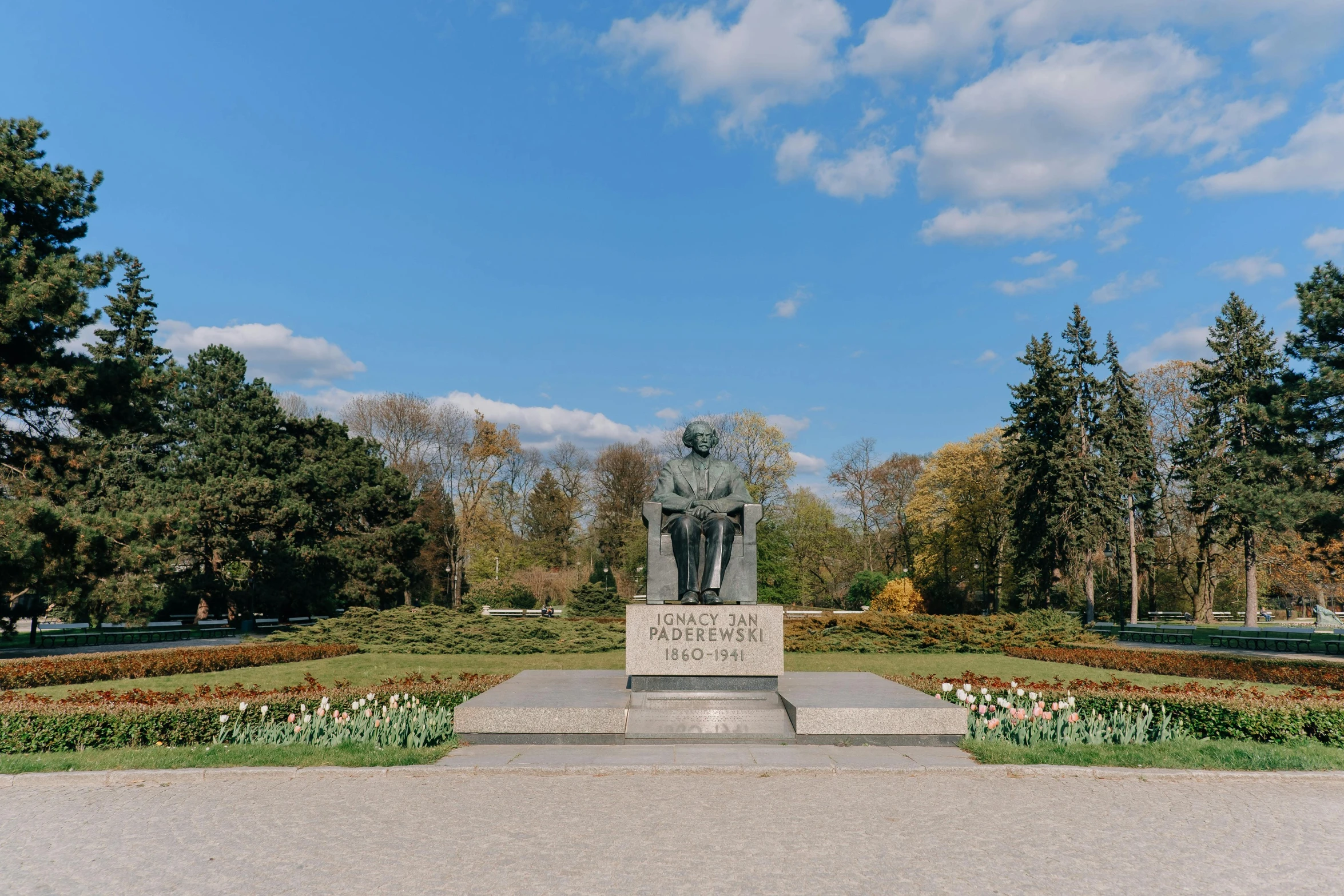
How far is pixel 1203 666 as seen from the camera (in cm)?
1585

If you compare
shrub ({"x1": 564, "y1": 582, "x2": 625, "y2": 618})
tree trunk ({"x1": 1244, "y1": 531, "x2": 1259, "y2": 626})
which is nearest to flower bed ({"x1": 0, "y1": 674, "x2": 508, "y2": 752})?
shrub ({"x1": 564, "y1": 582, "x2": 625, "y2": 618})

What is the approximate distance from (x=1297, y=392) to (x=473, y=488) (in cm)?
3821

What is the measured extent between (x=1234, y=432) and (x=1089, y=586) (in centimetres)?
852

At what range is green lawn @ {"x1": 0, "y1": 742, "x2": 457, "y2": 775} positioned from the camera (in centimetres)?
722

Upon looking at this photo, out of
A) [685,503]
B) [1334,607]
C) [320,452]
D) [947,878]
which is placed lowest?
[1334,607]

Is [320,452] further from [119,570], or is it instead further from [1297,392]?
[1297,392]

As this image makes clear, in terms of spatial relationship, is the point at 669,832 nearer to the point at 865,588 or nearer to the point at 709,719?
the point at 709,719

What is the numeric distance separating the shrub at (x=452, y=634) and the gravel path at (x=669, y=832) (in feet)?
45.8

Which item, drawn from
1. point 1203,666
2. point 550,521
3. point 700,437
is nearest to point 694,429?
point 700,437

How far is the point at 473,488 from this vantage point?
47.8 m

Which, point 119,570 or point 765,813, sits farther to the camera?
point 119,570

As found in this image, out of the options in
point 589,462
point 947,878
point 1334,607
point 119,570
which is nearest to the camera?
point 947,878

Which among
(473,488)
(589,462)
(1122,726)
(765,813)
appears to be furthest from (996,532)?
(765,813)

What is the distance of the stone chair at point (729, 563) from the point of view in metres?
9.85
